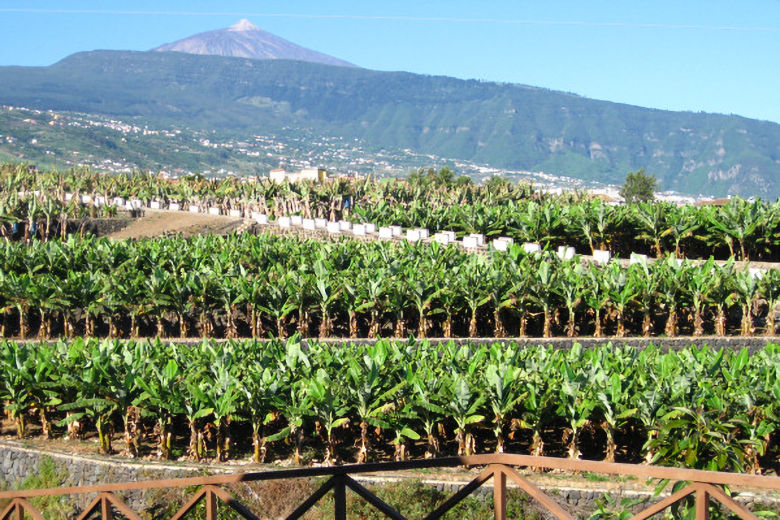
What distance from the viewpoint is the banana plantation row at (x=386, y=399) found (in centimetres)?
1087

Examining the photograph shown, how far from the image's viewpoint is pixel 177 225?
34.5m

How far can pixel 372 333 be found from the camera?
57.0ft

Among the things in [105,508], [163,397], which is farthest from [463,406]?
[105,508]

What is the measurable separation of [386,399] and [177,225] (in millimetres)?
24693

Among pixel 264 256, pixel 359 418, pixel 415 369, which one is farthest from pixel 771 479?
pixel 264 256

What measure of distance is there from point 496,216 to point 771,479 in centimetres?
2342

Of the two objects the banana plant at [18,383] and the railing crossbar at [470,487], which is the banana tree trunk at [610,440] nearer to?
the railing crossbar at [470,487]

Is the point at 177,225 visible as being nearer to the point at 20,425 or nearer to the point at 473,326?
the point at 473,326

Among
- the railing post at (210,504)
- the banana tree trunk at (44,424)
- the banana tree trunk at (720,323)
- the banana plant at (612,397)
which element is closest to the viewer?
the railing post at (210,504)

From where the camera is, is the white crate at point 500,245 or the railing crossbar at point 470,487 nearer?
the railing crossbar at point 470,487

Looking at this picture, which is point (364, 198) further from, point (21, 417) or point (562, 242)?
point (21, 417)

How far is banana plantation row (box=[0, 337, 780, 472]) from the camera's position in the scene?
35.7 feet

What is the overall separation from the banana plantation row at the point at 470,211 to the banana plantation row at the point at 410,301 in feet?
13.5

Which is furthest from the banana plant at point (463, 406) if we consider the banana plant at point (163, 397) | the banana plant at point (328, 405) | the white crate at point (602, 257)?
the white crate at point (602, 257)
